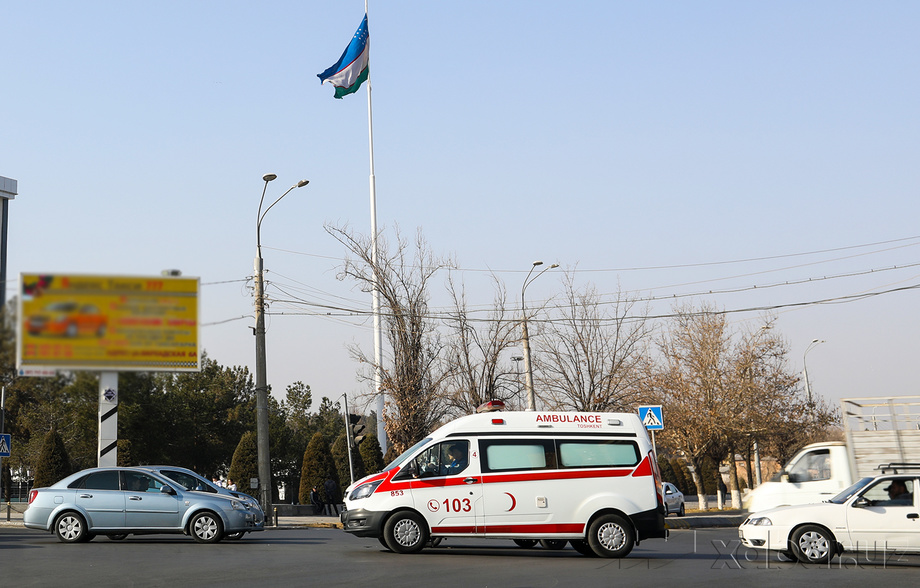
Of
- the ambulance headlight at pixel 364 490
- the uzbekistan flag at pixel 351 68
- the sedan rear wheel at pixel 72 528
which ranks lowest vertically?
the sedan rear wheel at pixel 72 528

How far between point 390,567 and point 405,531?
6.47 feet

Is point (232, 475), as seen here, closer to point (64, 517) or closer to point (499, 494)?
point (64, 517)

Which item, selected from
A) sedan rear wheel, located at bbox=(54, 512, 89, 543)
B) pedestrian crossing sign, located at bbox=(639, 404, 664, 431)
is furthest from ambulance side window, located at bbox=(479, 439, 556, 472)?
pedestrian crossing sign, located at bbox=(639, 404, 664, 431)

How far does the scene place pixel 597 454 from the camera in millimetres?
15625

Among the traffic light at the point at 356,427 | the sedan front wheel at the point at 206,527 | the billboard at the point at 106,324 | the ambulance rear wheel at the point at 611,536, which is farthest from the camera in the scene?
the traffic light at the point at 356,427

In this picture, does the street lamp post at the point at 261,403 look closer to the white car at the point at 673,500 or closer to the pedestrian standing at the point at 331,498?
the pedestrian standing at the point at 331,498

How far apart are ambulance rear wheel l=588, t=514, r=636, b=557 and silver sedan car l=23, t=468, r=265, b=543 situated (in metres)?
7.29

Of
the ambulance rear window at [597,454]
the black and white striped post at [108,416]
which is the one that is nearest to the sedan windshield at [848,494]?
the ambulance rear window at [597,454]

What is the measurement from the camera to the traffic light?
83.3 ft

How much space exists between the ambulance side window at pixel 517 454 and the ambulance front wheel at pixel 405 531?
1.45 metres

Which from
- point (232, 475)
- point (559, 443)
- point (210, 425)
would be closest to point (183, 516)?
point (559, 443)

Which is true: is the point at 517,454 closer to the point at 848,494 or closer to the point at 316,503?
the point at 848,494

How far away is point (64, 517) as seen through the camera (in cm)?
1716

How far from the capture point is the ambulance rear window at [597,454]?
15.5 meters
